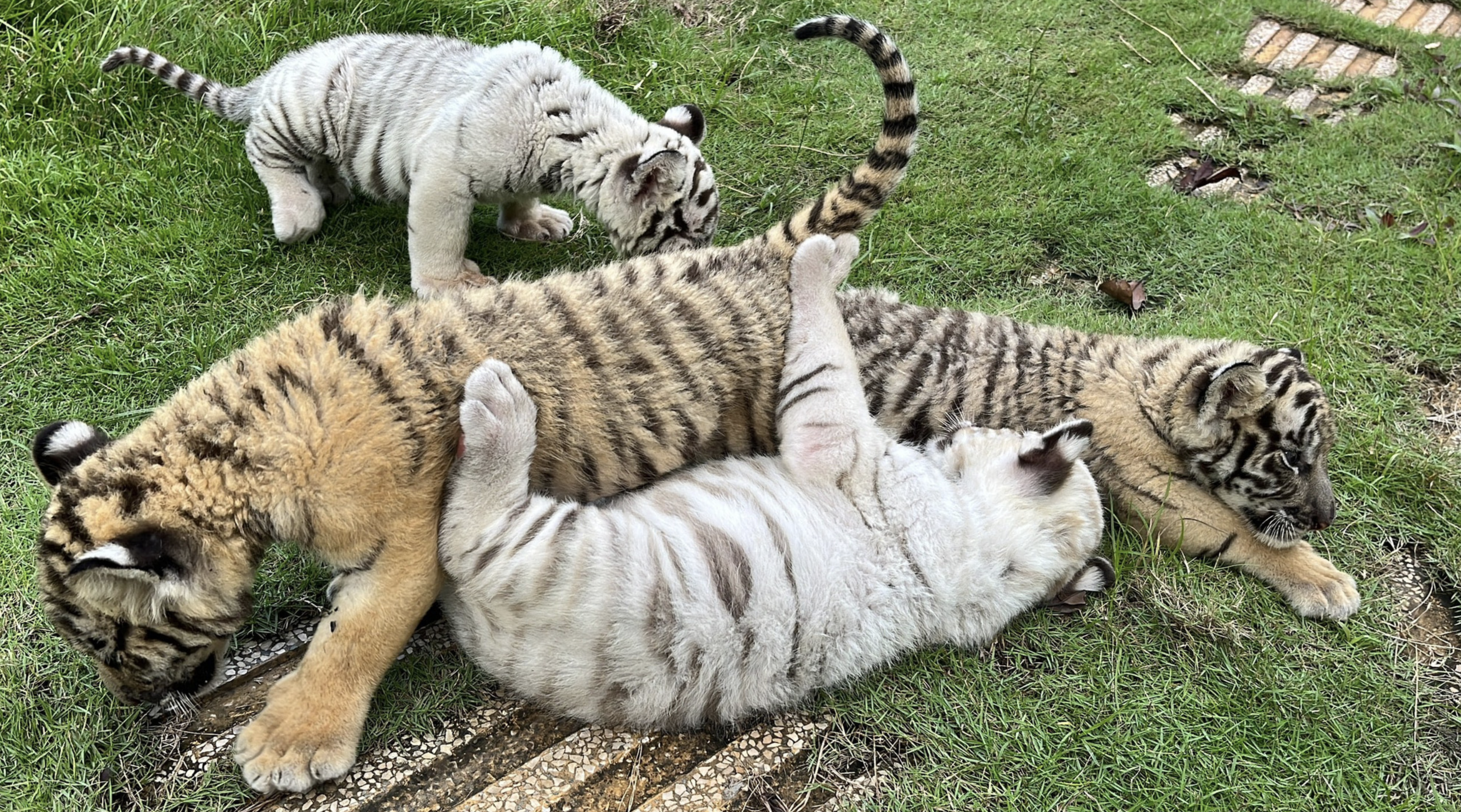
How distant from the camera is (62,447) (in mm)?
2443

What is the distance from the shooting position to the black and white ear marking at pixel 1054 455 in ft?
9.86

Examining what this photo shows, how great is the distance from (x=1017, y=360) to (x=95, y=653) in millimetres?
2834

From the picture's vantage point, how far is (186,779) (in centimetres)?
252

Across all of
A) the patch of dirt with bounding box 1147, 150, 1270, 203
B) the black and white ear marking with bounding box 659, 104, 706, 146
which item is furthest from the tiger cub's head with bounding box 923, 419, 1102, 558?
the patch of dirt with bounding box 1147, 150, 1270, 203

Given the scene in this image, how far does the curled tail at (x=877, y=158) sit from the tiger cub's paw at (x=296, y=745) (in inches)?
79.3

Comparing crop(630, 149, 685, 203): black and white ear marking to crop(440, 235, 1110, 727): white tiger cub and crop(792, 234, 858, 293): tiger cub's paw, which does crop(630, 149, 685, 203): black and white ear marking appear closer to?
crop(792, 234, 858, 293): tiger cub's paw

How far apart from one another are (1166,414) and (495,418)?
2198 millimetres

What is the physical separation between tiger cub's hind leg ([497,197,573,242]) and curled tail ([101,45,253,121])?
116 cm

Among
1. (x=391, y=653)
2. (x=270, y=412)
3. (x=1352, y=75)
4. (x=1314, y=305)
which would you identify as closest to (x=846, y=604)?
(x=391, y=653)

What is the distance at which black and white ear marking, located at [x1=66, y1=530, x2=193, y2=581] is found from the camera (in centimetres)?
210

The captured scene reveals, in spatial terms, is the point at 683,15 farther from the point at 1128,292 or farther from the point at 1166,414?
the point at 1166,414

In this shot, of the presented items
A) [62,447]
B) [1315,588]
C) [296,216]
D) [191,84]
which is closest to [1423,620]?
[1315,588]

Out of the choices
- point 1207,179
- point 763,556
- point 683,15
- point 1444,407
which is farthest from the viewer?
point 683,15

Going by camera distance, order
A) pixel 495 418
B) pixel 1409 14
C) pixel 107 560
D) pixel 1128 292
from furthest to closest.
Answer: pixel 1409 14 < pixel 1128 292 < pixel 495 418 < pixel 107 560
